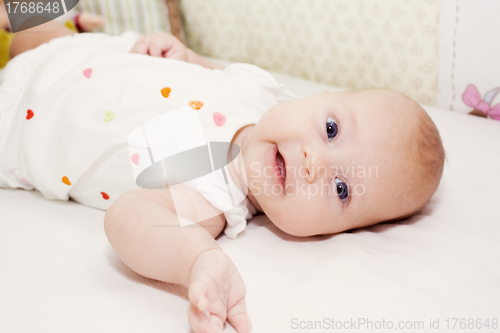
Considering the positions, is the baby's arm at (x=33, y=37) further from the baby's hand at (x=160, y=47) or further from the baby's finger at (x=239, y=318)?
the baby's finger at (x=239, y=318)

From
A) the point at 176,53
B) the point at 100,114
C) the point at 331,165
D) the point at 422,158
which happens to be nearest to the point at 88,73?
the point at 100,114

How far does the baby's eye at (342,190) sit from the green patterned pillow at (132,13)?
1.18 meters

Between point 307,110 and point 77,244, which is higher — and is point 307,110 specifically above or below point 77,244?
above

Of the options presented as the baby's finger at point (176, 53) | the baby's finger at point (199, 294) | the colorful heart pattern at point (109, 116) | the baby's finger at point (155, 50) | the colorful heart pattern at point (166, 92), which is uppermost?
the baby's finger at point (155, 50)

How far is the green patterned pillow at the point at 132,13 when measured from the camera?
164 cm

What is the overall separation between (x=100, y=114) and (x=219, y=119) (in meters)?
0.29

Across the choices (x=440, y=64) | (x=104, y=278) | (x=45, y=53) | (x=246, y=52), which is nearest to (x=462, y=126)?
(x=440, y=64)

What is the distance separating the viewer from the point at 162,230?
2.26ft

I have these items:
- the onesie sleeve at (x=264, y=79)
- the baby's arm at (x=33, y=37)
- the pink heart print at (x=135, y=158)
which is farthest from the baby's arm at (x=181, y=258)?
the baby's arm at (x=33, y=37)

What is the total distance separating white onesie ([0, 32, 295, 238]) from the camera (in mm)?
937

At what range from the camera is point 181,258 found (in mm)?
643

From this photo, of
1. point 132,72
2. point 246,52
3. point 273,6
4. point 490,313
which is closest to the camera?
point 490,313

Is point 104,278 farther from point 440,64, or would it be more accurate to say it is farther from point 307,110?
point 440,64

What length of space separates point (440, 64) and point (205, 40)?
965mm
